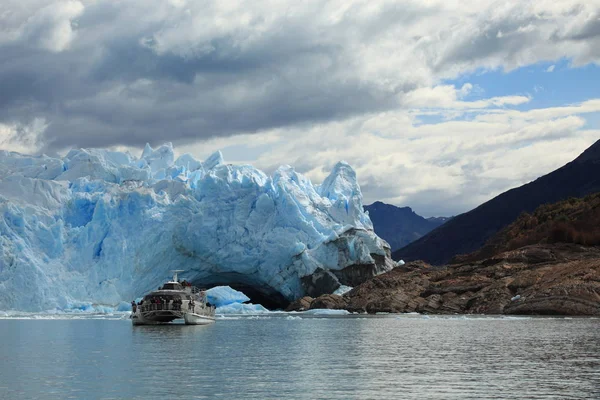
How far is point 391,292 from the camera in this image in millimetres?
70438

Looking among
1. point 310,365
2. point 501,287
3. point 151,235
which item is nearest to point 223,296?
point 151,235

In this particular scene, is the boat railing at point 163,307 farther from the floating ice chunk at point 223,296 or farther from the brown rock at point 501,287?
the brown rock at point 501,287

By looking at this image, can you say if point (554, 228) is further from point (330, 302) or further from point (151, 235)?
point (151, 235)

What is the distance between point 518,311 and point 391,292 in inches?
553

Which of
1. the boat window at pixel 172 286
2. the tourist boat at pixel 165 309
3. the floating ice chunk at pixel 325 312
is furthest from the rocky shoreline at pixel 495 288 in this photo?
the tourist boat at pixel 165 309

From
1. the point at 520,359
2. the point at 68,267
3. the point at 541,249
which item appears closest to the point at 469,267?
the point at 541,249

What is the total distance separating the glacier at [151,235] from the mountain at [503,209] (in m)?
78.7

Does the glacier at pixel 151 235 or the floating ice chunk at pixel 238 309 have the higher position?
the glacier at pixel 151 235

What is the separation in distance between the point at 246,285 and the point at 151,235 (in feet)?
49.1

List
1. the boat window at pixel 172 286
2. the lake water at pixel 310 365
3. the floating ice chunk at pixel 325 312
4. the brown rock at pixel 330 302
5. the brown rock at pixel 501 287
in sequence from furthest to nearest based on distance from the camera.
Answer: the brown rock at pixel 330 302, the floating ice chunk at pixel 325 312, the brown rock at pixel 501 287, the boat window at pixel 172 286, the lake water at pixel 310 365

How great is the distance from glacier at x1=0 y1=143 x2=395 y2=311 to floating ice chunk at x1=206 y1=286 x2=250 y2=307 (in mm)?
1953

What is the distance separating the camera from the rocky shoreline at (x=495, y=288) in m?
56.2

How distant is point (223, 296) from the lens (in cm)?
7381

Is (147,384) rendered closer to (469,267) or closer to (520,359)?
(520,359)
